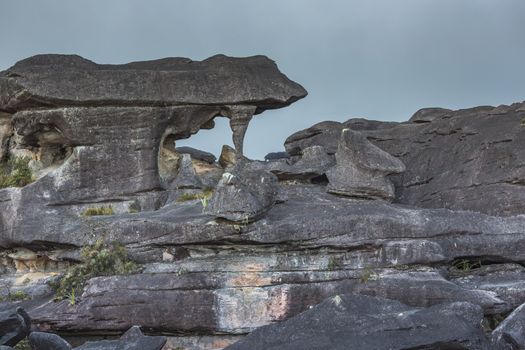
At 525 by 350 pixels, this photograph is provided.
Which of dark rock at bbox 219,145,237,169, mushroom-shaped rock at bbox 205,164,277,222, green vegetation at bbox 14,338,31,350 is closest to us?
green vegetation at bbox 14,338,31,350

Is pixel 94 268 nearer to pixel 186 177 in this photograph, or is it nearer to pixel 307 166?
pixel 186 177

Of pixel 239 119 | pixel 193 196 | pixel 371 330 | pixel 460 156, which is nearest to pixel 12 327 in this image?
pixel 193 196

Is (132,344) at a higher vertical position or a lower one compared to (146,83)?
lower

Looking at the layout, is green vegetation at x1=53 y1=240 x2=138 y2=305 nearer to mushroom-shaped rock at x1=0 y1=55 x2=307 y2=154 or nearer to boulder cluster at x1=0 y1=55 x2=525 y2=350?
boulder cluster at x1=0 y1=55 x2=525 y2=350

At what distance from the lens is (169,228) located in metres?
18.1

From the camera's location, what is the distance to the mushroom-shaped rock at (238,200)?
17.4 m

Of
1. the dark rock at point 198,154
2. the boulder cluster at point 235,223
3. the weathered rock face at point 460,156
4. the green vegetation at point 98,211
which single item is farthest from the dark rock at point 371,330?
the dark rock at point 198,154

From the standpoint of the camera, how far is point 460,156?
21.2 metres

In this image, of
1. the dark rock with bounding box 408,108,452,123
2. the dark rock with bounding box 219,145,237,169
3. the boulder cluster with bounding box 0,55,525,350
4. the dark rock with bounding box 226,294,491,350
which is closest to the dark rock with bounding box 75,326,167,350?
the boulder cluster with bounding box 0,55,525,350

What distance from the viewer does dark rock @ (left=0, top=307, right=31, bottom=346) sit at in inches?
596

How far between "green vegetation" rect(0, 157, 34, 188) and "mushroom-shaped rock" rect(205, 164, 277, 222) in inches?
221

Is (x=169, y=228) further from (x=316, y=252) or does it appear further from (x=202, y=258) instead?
(x=316, y=252)

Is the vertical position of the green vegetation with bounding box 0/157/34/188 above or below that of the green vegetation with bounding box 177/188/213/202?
above

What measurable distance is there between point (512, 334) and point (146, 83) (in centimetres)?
1090
